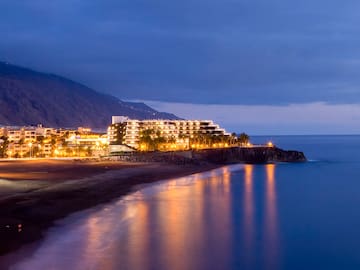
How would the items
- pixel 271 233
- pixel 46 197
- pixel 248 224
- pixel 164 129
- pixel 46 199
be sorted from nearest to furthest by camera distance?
pixel 271 233
pixel 248 224
pixel 46 199
pixel 46 197
pixel 164 129

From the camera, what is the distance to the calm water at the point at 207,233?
16.2 meters

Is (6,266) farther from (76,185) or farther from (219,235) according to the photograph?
(76,185)

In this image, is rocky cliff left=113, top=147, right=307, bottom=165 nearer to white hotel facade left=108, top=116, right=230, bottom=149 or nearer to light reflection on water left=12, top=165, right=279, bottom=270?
white hotel facade left=108, top=116, right=230, bottom=149

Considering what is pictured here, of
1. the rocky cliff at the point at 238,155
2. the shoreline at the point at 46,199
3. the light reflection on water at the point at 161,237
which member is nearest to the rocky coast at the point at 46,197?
the shoreline at the point at 46,199

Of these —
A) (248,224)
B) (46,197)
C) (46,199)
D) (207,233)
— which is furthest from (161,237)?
(46,197)

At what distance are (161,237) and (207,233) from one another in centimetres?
Answer: 246

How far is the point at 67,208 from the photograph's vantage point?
A: 2488 centimetres

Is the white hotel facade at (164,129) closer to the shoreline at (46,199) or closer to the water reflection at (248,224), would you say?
the shoreline at (46,199)

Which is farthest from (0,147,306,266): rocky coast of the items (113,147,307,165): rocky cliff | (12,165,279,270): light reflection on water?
(113,147,307,165): rocky cliff

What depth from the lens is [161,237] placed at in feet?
65.7

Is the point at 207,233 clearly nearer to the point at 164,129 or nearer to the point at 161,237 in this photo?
the point at 161,237

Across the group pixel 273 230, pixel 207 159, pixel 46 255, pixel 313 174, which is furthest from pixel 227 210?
pixel 207 159

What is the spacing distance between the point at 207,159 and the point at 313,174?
2416cm

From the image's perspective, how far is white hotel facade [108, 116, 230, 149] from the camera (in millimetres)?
115188
